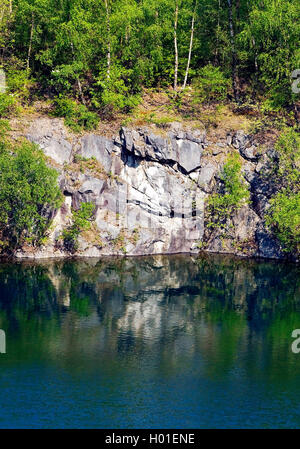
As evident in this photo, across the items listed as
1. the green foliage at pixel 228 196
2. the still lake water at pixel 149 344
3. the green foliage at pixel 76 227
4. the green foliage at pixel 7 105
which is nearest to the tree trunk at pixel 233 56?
the green foliage at pixel 228 196

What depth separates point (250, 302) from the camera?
56.3m

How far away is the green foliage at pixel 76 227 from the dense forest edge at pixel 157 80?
0.14m

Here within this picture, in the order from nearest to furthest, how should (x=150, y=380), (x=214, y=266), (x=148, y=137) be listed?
(x=150, y=380), (x=214, y=266), (x=148, y=137)

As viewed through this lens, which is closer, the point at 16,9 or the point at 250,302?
the point at 250,302

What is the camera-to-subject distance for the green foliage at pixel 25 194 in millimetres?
63491

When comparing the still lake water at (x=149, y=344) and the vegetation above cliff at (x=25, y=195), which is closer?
the still lake water at (x=149, y=344)

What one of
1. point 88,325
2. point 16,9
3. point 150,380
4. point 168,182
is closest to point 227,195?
point 168,182

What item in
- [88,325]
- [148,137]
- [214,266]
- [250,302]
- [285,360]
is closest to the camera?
[285,360]

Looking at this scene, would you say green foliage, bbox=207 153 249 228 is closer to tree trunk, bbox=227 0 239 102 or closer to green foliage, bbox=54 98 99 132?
tree trunk, bbox=227 0 239 102

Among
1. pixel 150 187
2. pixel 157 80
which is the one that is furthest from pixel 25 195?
pixel 157 80

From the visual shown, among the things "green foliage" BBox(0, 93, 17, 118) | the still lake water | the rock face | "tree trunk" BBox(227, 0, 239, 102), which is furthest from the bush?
the still lake water

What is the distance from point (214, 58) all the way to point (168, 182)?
2419 centimetres

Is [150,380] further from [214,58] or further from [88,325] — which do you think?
[214,58]

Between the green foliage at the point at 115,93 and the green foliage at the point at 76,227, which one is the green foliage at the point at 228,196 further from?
the green foliage at the point at 115,93
